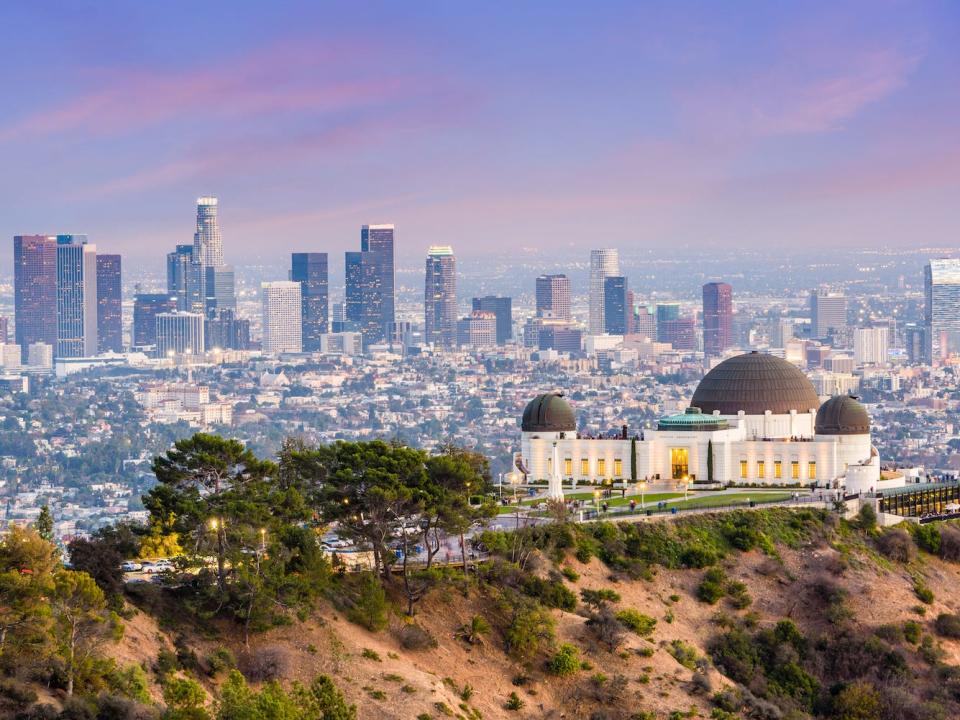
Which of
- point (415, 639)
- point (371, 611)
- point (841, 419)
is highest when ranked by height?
point (841, 419)

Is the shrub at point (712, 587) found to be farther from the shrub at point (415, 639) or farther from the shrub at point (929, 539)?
the shrub at point (415, 639)

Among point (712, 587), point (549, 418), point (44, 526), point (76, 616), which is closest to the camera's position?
point (76, 616)

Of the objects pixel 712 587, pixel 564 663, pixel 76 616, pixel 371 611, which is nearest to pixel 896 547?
pixel 712 587

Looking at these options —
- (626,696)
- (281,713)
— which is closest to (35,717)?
(281,713)

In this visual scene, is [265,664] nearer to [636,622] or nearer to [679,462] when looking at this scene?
[636,622]

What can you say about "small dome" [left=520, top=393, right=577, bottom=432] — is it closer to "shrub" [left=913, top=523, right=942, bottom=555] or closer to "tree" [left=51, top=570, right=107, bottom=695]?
"shrub" [left=913, top=523, right=942, bottom=555]

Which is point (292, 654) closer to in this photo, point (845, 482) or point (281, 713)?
point (281, 713)

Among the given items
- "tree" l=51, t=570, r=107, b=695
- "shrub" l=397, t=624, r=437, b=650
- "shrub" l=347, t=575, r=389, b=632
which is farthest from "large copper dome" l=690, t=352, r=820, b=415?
"tree" l=51, t=570, r=107, b=695
